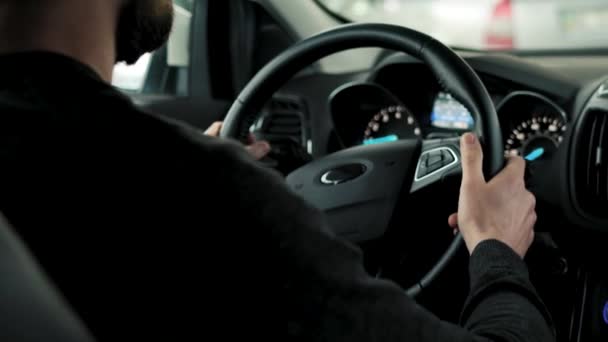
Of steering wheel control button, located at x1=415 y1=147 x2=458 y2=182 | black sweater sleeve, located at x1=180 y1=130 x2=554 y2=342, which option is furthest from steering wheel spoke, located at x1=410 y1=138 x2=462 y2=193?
black sweater sleeve, located at x1=180 y1=130 x2=554 y2=342

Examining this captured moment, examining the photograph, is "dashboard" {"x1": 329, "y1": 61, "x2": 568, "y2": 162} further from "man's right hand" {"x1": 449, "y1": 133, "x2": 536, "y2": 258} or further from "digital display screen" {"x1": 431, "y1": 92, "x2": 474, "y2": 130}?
"man's right hand" {"x1": 449, "y1": 133, "x2": 536, "y2": 258}

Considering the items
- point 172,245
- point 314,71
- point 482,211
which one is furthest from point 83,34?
point 314,71

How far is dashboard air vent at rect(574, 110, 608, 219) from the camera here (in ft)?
6.06

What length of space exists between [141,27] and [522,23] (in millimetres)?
2533

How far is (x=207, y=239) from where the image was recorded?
69 cm

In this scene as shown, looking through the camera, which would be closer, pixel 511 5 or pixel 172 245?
pixel 172 245

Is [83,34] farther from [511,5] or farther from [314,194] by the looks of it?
[511,5]

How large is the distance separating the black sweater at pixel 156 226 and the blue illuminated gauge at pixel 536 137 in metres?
1.34

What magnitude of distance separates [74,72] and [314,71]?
1918 mm

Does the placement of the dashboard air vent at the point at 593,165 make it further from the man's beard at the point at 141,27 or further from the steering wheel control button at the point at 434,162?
the man's beard at the point at 141,27

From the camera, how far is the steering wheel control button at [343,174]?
136 cm

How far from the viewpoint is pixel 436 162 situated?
1275mm

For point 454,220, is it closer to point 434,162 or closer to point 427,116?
point 434,162

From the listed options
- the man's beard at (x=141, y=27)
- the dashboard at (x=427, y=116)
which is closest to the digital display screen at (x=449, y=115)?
the dashboard at (x=427, y=116)
